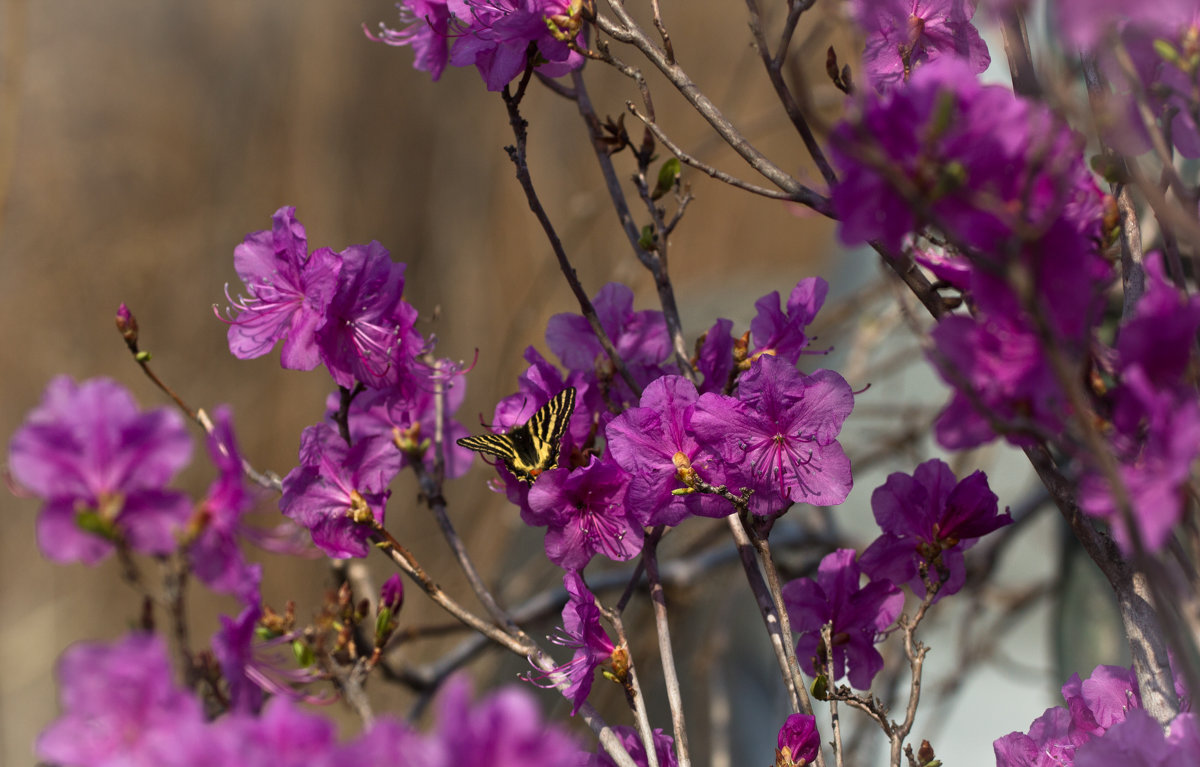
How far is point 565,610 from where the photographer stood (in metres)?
0.69

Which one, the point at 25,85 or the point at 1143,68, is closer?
the point at 1143,68

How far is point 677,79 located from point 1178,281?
0.33m

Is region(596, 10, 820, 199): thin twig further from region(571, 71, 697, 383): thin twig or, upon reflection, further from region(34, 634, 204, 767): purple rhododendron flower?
region(34, 634, 204, 767): purple rhododendron flower

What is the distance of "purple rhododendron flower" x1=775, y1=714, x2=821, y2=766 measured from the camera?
632 millimetres

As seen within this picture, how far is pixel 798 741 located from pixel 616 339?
1.08 feet

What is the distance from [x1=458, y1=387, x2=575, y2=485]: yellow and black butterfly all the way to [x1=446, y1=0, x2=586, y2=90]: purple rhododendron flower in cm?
23

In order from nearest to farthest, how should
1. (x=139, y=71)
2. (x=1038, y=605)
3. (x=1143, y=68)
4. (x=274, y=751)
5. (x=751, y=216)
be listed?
1. (x=274, y=751)
2. (x=1143, y=68)
3. (x=1038, y=605)
4. (x=139, y=71)
5. (x=751, y=216)

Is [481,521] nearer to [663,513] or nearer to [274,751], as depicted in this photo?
[663,513]

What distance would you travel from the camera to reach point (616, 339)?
80cm

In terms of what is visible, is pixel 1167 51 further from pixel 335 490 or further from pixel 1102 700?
pixel 335 490

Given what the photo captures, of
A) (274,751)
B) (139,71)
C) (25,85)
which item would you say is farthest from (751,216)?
(274,751)

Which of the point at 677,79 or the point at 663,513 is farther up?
the point at 677,79

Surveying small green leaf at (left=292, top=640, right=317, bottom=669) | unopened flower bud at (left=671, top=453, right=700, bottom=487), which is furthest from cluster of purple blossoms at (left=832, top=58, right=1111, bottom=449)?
small green leaf at (left=292, top=640, right=317, bottom=669)

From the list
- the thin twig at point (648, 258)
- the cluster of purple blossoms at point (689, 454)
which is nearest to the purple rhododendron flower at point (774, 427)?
the cluster of purple blossoms at point (689, 454)
